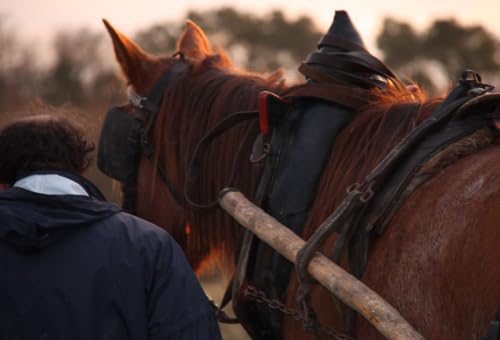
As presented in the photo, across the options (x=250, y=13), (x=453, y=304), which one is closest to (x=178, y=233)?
(x=453, y=304)

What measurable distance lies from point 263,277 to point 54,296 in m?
0.70

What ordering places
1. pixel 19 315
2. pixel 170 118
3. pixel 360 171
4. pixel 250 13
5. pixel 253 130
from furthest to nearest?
pixel 250 13, pixel 170 118, pixel 253 130, pixel 360 171, pixel 19 315

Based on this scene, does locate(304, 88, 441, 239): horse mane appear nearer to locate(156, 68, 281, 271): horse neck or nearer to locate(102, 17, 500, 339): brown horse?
locate(102, 17, 500, 339): brown horse

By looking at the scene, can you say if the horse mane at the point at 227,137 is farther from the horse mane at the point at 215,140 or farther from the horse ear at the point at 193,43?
the horse ear at the point at 193,43

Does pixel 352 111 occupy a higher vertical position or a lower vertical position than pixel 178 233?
higher

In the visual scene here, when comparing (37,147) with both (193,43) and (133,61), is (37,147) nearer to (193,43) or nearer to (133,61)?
(133,61)

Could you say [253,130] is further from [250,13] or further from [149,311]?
[250,13]

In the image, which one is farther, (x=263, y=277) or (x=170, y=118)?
(x=170, y=118)

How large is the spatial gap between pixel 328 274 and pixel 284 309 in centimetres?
37

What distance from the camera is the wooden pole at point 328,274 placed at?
6.02ft

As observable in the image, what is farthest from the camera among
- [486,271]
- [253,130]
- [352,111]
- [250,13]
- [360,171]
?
[250,13]

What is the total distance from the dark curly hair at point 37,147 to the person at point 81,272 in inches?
Result: 0.4

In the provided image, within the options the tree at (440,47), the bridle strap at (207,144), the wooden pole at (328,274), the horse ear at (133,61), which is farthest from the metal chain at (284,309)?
the tree at (440,47)

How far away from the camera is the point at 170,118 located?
2967 mm
